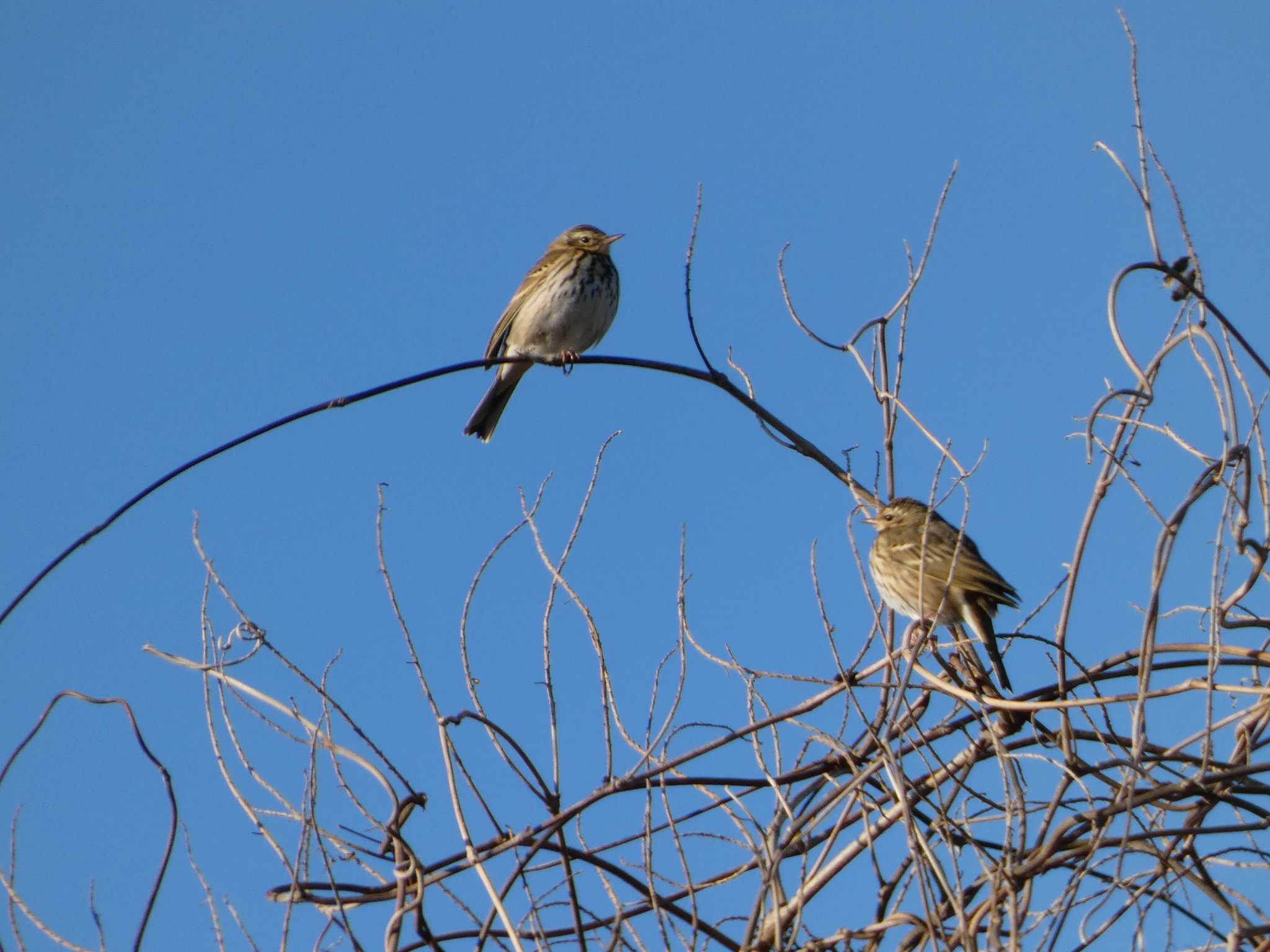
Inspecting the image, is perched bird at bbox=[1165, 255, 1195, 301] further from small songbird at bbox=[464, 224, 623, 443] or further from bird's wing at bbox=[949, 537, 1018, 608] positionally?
small songbird at bbox=[464, 224, 623, 443]

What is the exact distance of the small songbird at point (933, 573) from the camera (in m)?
6.11

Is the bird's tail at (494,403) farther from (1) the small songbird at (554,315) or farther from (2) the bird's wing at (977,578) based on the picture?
(2) the bird's wing at (977,578)

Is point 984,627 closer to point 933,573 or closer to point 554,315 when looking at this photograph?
point 933,573

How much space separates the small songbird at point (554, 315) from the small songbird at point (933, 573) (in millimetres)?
2730

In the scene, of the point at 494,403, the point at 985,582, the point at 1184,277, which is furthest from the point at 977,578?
the point at 494,403

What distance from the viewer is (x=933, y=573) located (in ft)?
21.8

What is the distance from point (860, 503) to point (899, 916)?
145 cm

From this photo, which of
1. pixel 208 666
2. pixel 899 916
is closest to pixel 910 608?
pixel 899 916

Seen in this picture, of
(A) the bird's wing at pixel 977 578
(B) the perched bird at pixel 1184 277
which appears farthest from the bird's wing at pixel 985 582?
(B) the perched bird at pixel 1184 277

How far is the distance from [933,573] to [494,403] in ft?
10.6

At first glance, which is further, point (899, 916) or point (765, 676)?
point (765, 676)

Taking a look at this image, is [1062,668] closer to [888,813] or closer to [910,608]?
[888,813]

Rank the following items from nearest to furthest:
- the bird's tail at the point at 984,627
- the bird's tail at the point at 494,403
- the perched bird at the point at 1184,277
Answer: the perched bird at the point at 1184,277 < the bird's tail at the point at 984,627 < the bird's tail at the point at 494,403

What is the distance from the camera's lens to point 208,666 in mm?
4336
